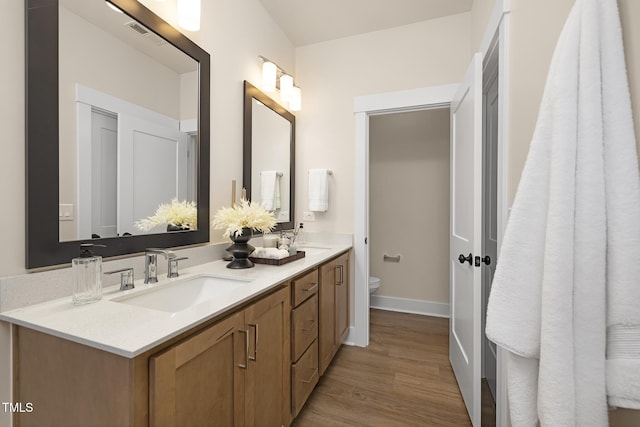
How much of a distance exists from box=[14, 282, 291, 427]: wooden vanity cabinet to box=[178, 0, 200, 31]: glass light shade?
140 cm

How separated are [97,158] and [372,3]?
7.01 feet

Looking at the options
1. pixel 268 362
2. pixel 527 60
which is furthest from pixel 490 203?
pixel 268 362

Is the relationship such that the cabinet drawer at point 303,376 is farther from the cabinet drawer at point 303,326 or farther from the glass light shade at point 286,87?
the glass light shade at point 286,87

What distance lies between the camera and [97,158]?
3.55 feet

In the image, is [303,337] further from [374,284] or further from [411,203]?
[411,203]

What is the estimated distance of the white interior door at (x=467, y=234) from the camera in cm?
148

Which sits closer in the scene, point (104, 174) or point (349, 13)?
point (104, 174)

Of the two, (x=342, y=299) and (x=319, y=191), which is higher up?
(x=319, y=191)

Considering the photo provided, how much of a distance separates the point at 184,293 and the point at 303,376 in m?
0.79

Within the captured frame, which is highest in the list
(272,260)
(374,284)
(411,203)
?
(411,203)

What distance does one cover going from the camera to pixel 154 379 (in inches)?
26.3

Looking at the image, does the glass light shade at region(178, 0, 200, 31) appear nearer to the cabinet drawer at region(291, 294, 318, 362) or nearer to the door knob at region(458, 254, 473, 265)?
the cabinet drawer at region(291, 294, 318, 362)

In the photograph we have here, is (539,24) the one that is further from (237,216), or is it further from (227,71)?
(227,71)

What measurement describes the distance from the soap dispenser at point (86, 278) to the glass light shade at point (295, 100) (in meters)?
1.92
